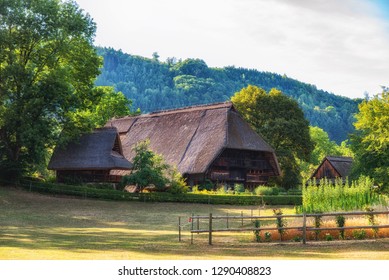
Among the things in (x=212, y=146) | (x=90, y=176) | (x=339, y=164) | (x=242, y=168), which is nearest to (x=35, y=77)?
(x=90, y=176)

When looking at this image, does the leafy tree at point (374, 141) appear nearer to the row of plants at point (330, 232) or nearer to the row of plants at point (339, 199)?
the row of plants at point (339, 199)

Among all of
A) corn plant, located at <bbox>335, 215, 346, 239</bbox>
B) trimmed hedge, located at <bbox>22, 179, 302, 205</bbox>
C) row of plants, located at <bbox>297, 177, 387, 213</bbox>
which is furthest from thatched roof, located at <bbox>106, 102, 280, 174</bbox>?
corn plant, located at <bbox>335, 215, 346, 239</bbox>

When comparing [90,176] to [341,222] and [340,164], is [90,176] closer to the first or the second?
[340,164]

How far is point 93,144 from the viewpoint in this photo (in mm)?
62906

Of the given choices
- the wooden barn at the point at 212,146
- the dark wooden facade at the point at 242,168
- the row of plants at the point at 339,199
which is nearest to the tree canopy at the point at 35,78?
the wooden barn at the point at 212,146

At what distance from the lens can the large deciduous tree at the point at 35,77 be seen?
55.2 m

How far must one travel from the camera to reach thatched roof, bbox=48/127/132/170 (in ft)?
200

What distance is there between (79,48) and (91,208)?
743 inches

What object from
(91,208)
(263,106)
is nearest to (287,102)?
(263,106)

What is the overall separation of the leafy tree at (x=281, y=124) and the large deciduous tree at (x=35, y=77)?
2756 cm

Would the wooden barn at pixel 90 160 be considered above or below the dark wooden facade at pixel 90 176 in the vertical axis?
above

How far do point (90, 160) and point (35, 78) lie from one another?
29.6ft

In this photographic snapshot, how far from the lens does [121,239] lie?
2986cm

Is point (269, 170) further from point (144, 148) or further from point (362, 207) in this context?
point (362, 207)
